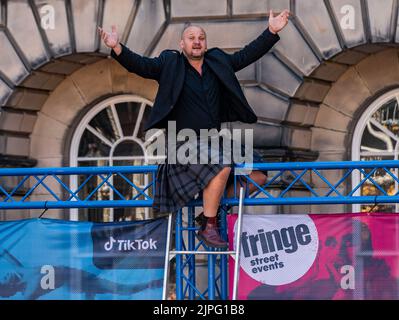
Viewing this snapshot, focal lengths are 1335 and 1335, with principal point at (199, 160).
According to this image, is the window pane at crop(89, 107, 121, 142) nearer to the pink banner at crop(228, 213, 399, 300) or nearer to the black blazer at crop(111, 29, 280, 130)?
the black blazer at crop(111, 29, 280, 130)

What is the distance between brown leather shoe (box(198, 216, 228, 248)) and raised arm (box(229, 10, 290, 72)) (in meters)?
1.48

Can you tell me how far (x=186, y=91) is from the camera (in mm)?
12250

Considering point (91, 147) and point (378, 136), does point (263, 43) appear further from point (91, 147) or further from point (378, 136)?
point (91, 147)

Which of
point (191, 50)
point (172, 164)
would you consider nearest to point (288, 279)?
point (172, 164)

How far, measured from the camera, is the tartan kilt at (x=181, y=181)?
1206 cm

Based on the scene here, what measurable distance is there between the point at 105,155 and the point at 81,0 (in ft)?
6.69

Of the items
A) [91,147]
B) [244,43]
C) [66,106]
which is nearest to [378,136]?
[244,43]

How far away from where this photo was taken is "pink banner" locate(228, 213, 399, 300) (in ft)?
39.7

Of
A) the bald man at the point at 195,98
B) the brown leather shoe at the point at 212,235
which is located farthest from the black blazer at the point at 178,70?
the brown leather shoe at the point at 212,235

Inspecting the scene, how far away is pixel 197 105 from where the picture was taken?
40.2ft

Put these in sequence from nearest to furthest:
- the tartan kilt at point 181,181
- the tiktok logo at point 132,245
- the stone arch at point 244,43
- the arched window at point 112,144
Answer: the tartan kilt at point 181,181
the tiktok logo at point 132,245
the stone arch at point 244,43
the arched window at point 112,144

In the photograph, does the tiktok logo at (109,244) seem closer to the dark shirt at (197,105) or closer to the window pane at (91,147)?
the dark shirt at (197,105)

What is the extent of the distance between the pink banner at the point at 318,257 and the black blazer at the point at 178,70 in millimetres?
1086

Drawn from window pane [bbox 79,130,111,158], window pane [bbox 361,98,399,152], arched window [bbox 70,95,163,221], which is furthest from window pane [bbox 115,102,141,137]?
window pane [bbox 361,98,399,152]
